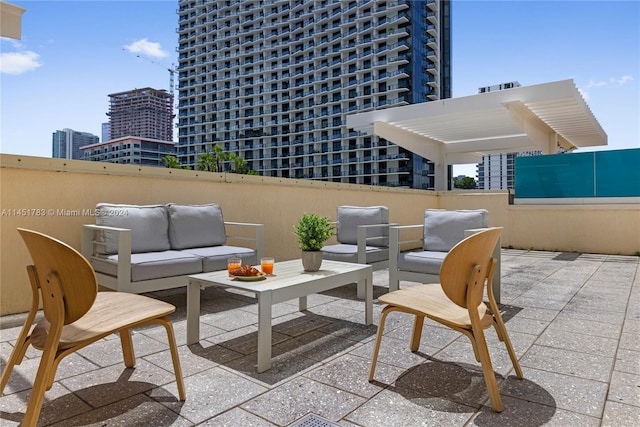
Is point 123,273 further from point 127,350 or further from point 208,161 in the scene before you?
point 208,161

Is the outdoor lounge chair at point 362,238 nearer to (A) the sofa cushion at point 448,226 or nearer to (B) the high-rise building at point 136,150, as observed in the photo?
(A) the sofa cushion at point 448,226

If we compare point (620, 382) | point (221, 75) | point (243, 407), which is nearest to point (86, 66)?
point (243, 407)

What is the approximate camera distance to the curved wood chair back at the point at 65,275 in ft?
4.81

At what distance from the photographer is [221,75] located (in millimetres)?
67625

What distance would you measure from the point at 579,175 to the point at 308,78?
54.1 metres

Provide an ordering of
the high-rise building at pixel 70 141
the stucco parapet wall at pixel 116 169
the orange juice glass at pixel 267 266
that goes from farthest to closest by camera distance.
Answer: the high-rise building at pixel 70 141 → the stucco parapet wall at pixel 116 169 → the orange juice glass at pixel 267 266

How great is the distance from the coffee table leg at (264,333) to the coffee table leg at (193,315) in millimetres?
632

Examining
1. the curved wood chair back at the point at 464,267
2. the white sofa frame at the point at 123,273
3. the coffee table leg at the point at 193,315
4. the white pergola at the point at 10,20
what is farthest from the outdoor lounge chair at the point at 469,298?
the white pergola at the point at 10,20

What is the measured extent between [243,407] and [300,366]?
0.54m

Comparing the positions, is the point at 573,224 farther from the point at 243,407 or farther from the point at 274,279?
A: the point at 243,407

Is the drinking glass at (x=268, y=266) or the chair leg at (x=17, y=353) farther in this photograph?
the drinking glass at (x=268, y=266)

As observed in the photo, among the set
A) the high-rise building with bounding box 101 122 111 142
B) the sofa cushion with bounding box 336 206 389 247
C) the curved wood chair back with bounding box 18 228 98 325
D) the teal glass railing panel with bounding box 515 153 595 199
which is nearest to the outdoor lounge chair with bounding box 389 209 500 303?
the sofa cushion with bounding box 336 206 389 247

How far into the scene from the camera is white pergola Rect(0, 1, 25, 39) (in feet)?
11.9

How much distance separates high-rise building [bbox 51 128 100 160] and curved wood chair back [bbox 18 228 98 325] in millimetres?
94313
